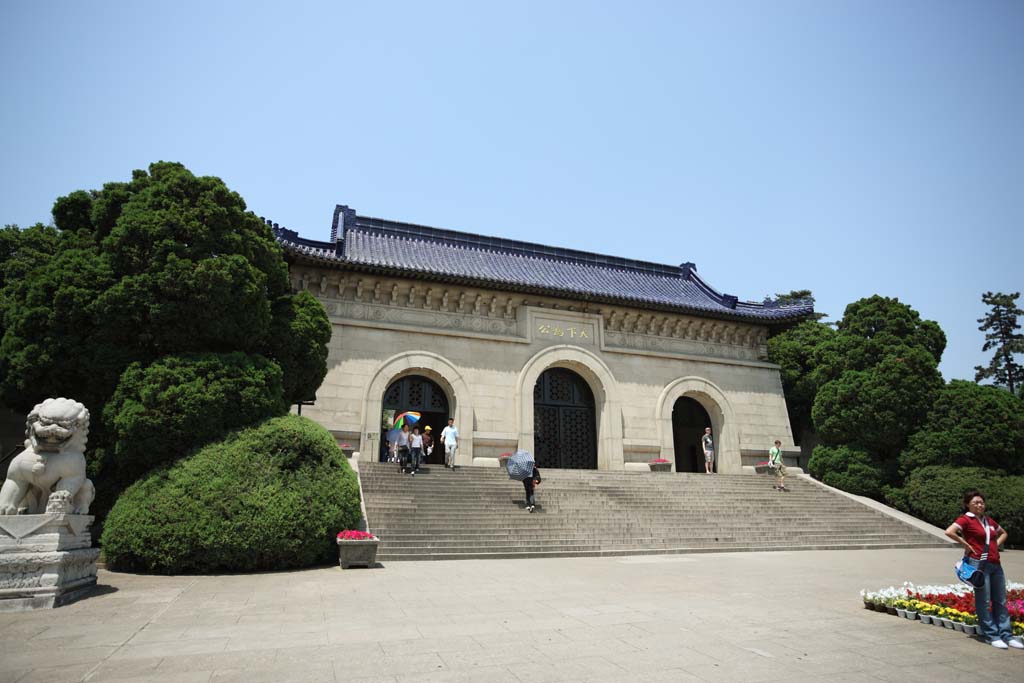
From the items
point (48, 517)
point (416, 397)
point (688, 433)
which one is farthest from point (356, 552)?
point (688, 433)

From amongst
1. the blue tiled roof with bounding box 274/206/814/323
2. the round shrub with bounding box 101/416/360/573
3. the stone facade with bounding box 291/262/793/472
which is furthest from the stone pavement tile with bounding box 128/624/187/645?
the blue tiled roof with bounding box 274/206/814/323

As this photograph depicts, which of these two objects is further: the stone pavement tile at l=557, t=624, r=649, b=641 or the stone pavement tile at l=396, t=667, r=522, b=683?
the stone pavement tile at l=557, t=624, r=649, b=641

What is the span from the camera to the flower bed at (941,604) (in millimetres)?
4625

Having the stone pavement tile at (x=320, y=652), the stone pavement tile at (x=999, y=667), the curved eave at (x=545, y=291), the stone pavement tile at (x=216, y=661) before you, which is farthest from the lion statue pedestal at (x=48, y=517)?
the curved eave at (x=545, y=291)

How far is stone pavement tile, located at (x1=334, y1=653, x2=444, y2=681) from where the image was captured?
135 inches

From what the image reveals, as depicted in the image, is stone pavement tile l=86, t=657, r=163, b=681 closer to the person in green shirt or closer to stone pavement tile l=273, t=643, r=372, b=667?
stone pavement tile l=273, t=643, r=372, b=667

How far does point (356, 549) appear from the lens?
832 centimetres

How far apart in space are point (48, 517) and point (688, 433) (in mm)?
20173

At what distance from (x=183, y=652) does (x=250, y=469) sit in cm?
513

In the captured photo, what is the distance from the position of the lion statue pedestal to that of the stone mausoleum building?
28.3 feet

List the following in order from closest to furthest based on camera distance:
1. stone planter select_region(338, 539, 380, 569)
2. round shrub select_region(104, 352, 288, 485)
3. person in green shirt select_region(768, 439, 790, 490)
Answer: stone planter select_region(338, 539, 380, 569) < round shrub select_region(104, 352, 288, 485) < person in green shirt select_region(768, 439, 790, 490)

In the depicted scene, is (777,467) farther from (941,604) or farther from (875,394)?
(941,604)

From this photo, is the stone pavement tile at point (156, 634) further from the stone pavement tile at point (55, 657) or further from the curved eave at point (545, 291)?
the curved eave at point (545, 291)

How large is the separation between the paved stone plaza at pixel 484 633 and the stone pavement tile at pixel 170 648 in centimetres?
1
